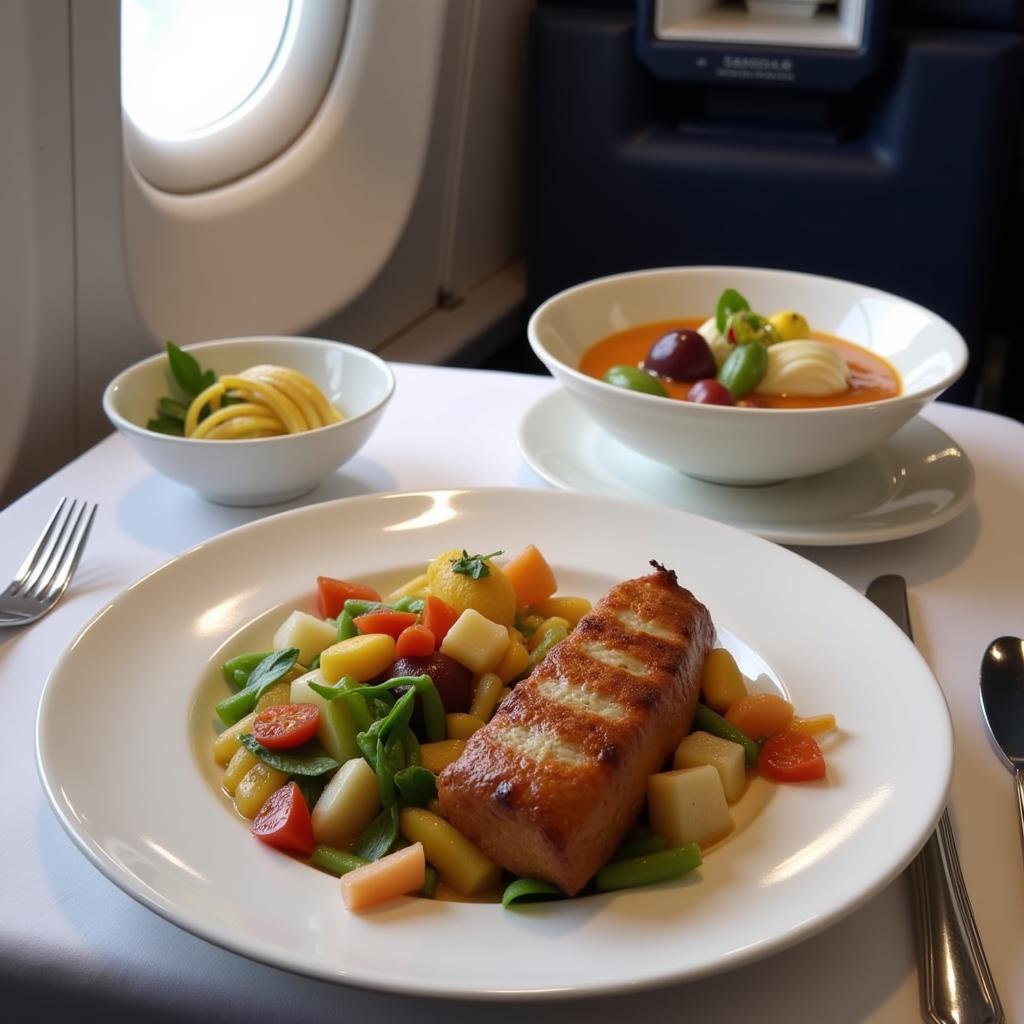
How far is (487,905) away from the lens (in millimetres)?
778

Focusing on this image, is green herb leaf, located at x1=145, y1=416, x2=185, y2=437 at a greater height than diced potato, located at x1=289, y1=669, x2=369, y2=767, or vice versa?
green herb leaf, located at x1=145, y1=416, x2=185, y2=437

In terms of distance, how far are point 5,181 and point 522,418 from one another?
0.76 meters

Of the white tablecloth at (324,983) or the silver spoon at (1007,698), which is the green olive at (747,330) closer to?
the white tablecloth at (324,983)

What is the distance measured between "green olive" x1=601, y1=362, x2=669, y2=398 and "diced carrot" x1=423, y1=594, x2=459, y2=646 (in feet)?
1.45

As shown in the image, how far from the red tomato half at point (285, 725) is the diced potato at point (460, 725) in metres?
0.11

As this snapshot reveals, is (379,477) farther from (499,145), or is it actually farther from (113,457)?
(499,145)

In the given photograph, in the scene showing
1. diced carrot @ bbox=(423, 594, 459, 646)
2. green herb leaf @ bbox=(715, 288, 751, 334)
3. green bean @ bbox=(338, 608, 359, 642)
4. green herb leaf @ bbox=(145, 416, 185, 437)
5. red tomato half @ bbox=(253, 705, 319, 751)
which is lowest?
red tomato half @ bbox=(253, 705, 319, 751)

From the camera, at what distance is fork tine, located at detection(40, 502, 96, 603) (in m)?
1.19

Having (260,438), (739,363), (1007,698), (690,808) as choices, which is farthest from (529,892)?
(739,363)

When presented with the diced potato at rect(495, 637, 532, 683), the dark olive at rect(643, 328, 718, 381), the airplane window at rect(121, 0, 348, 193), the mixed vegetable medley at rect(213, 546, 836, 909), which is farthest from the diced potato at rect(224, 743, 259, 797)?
the airplane window at rect(121, 0, 348, 193)

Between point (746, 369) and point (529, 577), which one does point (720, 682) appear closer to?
point (529, 577)

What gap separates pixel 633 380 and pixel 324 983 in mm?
825

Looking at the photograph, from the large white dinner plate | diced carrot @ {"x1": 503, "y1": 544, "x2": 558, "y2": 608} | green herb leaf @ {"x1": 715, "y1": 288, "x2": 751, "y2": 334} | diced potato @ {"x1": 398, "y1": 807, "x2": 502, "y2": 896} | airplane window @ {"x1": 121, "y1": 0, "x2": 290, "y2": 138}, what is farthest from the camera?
airplane window @ {"x1": 121, "y1": 0, "x2": 290, "y2": 138}

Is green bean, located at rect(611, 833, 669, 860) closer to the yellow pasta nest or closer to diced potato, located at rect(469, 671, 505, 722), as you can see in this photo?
diced potato, located at rect(469, 671, 505, 722)
